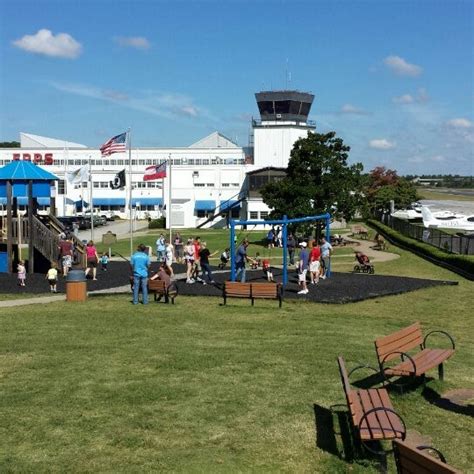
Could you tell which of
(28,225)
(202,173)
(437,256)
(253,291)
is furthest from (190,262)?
(202,173)

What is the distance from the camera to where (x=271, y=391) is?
10016 mm

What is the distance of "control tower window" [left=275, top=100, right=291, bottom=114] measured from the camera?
84.2 metres

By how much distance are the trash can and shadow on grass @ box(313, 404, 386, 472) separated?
488 inches

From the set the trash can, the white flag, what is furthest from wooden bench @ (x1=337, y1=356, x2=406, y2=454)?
the white flag

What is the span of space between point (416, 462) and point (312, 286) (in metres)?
17.8

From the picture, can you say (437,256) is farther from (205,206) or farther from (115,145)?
(205,206)

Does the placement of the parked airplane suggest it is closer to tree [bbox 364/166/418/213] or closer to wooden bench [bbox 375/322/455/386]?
tree [bbox 364/166/418/213]

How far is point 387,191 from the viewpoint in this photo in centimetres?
8788

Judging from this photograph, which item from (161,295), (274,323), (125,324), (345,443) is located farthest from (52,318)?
(345,443)

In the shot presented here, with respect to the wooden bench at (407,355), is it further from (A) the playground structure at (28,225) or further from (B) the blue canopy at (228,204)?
(B) the blue canopy at (228,204)

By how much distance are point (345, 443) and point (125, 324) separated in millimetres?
8742

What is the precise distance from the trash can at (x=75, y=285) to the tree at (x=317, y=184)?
26.1 metres

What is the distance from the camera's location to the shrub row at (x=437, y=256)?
28969 millimetres

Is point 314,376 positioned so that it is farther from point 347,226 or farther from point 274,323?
point 347,226
